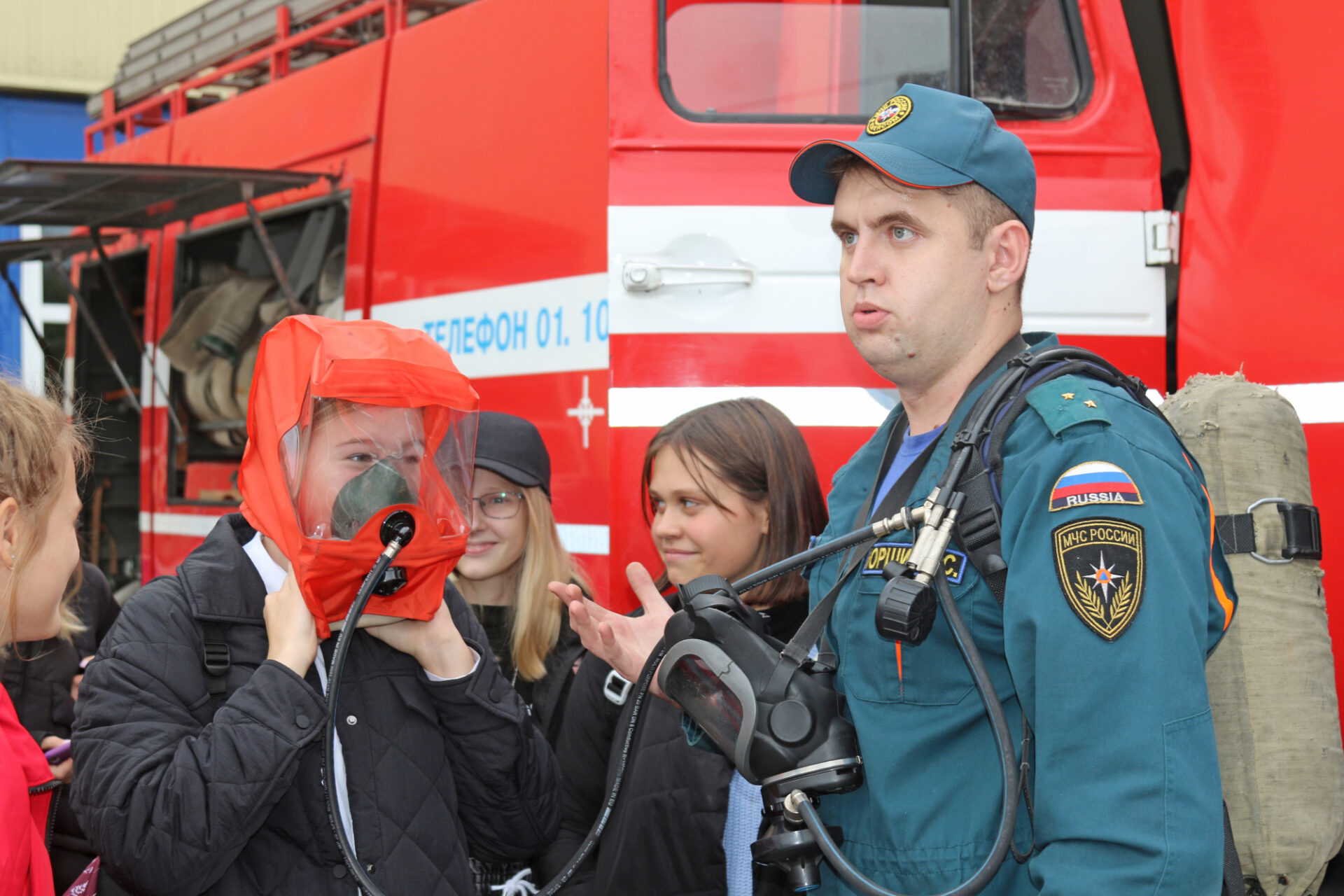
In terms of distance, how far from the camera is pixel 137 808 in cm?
162

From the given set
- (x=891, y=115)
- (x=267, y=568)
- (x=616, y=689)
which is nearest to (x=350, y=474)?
(x=267, y=568)

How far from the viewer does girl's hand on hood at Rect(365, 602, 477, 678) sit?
192 centimetres

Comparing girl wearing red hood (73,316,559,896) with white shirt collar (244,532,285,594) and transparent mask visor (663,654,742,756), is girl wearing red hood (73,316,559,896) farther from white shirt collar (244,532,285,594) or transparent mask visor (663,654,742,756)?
transparent mask visor (663,654,742,756)

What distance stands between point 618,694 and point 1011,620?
3.79 ft

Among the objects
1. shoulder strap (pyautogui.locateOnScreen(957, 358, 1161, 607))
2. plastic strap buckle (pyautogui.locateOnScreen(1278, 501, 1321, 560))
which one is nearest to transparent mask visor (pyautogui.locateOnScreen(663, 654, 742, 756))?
shoulder strap (pyautogui.locateOnScreen(957, 358, 1161, 607))

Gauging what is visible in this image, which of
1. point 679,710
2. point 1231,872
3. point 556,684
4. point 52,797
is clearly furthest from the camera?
point 556,684

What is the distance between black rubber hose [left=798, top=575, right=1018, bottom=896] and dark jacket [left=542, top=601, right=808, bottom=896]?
2.13ft

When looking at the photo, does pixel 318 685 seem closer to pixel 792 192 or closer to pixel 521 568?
pixel 521 568

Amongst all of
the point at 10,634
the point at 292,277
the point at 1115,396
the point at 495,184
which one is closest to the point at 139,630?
the point at 10,634

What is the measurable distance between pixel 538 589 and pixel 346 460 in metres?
0.99

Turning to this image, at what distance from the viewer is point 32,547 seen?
1.75 metres

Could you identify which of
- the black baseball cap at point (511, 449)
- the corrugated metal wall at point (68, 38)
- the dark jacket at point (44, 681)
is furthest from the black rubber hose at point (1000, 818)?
the corrugated metal wall at point (68, 38)

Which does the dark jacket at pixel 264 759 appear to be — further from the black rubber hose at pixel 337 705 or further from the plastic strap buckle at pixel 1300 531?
the plastic strap buckle at pixel 1300 531

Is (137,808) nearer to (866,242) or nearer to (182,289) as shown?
→ (866,242)
